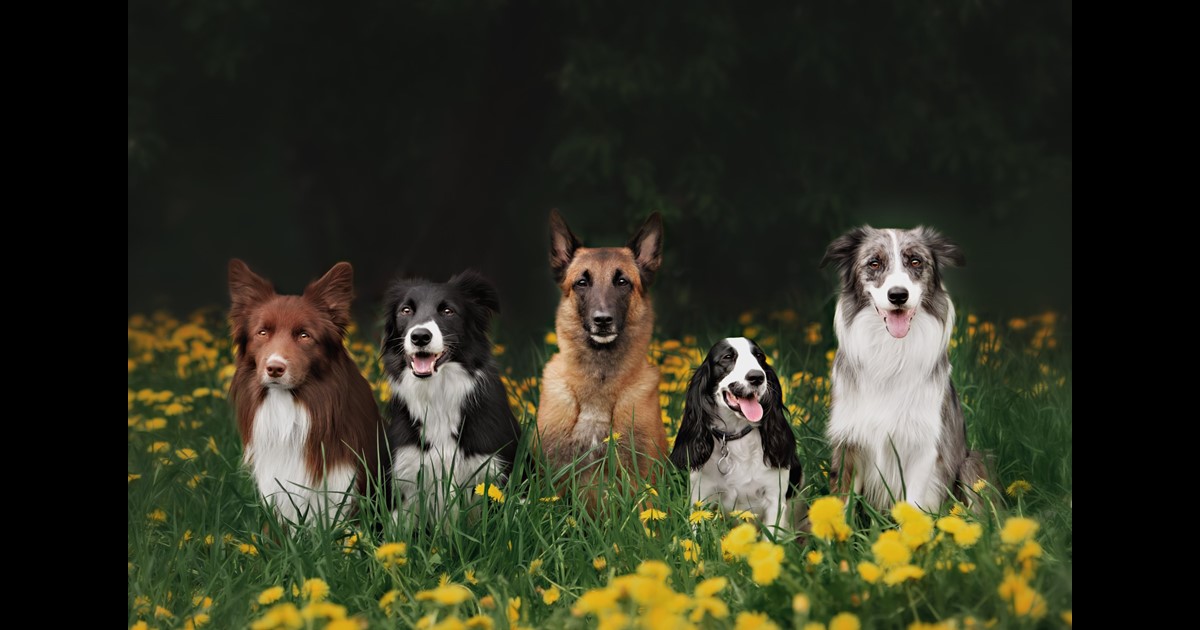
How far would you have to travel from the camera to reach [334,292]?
4.53 metres

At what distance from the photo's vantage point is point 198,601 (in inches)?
156

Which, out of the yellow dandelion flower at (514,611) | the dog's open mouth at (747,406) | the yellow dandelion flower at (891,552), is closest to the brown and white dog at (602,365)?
the dog's open mouth at (747,406)

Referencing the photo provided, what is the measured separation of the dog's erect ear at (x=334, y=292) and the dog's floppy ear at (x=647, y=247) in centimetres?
129

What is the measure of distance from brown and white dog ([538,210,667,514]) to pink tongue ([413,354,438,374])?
2.19ft

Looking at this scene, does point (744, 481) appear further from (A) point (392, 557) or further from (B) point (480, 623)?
(B) point (480, 623)

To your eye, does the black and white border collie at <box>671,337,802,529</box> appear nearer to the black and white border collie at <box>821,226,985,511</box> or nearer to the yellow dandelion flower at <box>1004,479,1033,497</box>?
the black and white border collie at <box>821,226,985,511</box>

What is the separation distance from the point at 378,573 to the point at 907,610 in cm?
194

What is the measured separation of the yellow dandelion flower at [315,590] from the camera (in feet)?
12.0

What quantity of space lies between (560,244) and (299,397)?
135 centimetres

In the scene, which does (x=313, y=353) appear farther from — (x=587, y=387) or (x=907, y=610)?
(x=907, y=610)

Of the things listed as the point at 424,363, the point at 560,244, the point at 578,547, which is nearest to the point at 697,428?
the point at 578,547

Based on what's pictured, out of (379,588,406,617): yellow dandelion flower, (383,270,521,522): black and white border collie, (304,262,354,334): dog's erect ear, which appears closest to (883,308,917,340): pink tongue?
(383,270,521,522): black and white border collie

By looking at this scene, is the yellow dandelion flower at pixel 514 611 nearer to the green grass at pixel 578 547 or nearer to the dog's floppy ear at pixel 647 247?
the green grass at pixel 578 547

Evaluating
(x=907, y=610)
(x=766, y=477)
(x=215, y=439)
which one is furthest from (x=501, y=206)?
(x=907, y=610)
